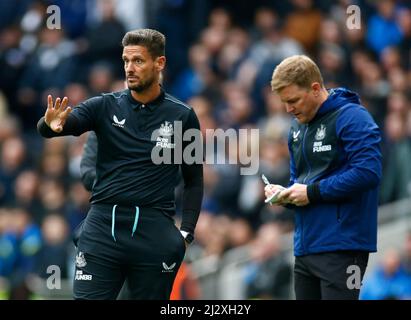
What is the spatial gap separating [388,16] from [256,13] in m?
2.74

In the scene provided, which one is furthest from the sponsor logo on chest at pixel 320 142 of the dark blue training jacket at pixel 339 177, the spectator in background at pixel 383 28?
the spectator in background at pixel 383 28

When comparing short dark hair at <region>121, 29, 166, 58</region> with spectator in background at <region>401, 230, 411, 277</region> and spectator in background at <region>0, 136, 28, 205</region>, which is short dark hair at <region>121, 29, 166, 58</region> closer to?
spectator in background at <region>401, 230, 411, 277</region>

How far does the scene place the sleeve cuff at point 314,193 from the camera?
759 centimetres

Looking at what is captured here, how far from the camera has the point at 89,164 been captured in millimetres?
8695

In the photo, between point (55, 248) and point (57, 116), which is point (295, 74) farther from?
point (55, 248)

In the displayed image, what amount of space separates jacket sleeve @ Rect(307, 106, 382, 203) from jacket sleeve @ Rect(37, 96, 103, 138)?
61.1 inches

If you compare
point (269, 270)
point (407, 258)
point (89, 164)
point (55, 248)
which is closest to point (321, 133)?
point (89, 164)

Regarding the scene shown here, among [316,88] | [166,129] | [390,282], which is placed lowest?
[390,282]

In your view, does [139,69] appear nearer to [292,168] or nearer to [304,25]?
[292,168]

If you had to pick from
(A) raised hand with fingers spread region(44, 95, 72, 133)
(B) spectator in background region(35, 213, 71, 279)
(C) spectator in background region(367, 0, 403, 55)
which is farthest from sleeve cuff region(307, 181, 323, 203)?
(C) spectator in background region(367, 0, 403, 55)

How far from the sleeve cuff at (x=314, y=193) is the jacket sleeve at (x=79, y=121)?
5.04ft

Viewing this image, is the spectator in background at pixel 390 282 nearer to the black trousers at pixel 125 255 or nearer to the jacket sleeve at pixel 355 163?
the jacket sleeve at pixel 355 163

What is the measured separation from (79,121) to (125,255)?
37.6 inches

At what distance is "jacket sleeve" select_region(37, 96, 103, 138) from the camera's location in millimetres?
7488
